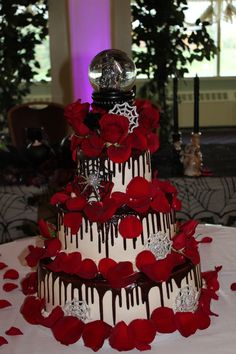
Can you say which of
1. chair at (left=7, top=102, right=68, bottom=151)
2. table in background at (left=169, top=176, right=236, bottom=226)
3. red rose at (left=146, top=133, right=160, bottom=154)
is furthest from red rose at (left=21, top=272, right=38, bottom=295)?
chair at (left=7, top=102, right=68, bottom=151)

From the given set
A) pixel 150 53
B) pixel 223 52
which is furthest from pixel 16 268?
pixel 223 52

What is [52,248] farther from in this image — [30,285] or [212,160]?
[212,160]

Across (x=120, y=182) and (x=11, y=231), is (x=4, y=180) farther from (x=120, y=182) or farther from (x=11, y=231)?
(x=120, y=182)

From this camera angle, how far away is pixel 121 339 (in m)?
1.15

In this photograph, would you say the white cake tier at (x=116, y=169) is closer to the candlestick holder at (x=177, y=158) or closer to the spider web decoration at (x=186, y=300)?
the spider web decoration at (x=186, y=300)

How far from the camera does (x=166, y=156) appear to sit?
2707mm

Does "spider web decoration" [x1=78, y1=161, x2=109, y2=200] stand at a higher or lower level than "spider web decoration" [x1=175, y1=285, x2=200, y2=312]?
higher

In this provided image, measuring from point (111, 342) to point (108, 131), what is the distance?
1.41 feet

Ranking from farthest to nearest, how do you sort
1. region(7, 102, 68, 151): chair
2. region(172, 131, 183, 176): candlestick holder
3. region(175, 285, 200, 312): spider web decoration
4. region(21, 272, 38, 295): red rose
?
region(7, 102, 68, 151): chair → region(172, 131, 183, 176): candlestick holder → region(21, 272, 38, 295): red rose → region(175, 285, 200, 312): spider web decoration

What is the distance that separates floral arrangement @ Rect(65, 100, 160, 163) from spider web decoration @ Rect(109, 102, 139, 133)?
12mm

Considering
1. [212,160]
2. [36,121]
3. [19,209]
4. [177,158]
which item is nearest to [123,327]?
[19,209]

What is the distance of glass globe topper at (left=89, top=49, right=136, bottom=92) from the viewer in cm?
124

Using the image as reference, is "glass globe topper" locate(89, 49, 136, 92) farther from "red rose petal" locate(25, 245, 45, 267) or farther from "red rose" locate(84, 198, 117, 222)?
"red rose petal" locate(25, 245, 45, 267)

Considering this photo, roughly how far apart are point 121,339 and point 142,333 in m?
0.04
